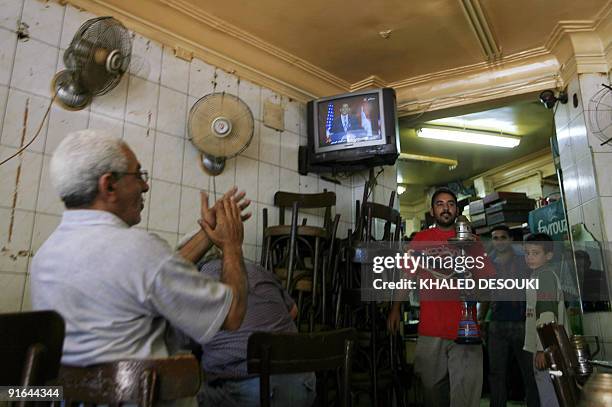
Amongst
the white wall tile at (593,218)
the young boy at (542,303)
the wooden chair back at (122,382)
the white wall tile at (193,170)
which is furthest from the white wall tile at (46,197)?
the white wall tile at (593,218)

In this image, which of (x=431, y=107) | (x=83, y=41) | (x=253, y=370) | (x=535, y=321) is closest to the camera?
(x=253, y=370)

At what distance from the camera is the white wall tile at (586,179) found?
353 cm

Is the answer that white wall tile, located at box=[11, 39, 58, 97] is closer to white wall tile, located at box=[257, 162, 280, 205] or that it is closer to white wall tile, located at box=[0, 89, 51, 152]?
white wall tile, located at box=[0, 89, 51, 152]

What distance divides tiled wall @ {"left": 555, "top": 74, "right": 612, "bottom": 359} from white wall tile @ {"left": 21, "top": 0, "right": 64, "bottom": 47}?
150 inches

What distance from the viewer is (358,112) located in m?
4.00

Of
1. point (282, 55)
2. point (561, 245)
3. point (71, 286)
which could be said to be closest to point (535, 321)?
point (561, 245)

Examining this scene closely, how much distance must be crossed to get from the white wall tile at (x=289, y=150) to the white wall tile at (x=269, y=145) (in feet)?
0.18

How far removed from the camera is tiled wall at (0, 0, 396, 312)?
8.33 feet

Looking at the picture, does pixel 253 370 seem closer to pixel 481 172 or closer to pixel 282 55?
pixel 282 55

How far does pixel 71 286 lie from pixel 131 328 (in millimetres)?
179

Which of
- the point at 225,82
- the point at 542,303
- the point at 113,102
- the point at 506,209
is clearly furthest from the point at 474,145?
the point at 113,102

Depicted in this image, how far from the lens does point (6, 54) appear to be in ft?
8.51

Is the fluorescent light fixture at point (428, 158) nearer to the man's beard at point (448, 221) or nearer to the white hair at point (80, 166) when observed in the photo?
the man's beard at point (448, 221)

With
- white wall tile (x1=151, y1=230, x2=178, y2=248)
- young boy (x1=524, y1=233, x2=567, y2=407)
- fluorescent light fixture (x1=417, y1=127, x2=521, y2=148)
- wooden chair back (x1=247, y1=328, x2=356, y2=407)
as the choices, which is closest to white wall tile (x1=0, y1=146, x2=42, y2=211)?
white wall tile (x1=151, y1=230, x2=178, y2=248)
